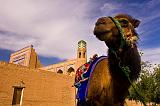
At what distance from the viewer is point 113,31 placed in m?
2.58

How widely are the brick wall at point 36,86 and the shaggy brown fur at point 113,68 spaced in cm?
1921

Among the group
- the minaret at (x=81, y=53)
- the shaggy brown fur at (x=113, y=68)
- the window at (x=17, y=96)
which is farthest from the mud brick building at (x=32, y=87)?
the shaggy brown fur at (x=113, y=68)

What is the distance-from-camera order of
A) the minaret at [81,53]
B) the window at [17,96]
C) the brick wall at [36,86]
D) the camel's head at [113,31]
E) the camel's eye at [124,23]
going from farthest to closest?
the minaret at [81,53], the window at [17,96], the brick wall at [36,86], the camel's eye at [124,23], the camel's head at [113,31]

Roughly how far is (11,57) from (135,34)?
46522mm

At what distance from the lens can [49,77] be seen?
2586 centimetres

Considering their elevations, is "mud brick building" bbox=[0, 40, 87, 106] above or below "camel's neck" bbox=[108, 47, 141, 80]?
above

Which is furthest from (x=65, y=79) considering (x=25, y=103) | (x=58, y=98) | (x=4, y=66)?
(x=4, y=66)

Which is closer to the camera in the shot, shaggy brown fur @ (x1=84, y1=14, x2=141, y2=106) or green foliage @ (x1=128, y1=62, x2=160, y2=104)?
shaggy brown fur @ (x1=84, y1=14, x2=141, y2=106)

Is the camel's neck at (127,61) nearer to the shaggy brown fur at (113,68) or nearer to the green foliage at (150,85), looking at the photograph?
the shaggy brown fur at (113,68)

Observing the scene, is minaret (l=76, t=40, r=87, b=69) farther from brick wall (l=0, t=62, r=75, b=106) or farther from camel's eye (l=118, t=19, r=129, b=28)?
camel's eye (l=118, t=19, r=129, b=28)

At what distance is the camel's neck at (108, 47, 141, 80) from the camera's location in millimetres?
2557

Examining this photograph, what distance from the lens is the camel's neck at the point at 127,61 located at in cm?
256

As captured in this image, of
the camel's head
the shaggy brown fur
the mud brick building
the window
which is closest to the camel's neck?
the shaggy brown fur

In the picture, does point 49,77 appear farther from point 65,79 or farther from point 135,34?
point 135,34
